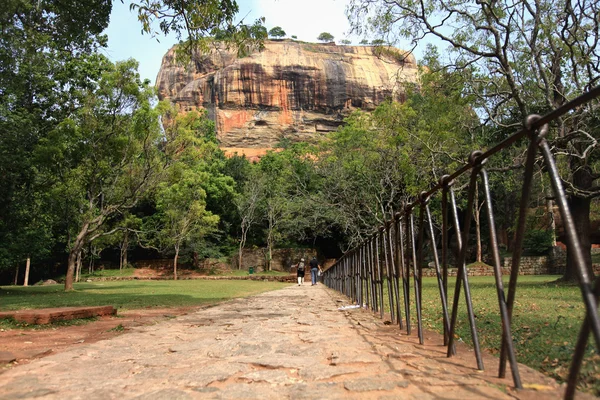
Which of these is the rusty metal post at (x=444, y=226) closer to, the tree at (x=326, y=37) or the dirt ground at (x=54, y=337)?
the dirt ground at (x=54, y=337)

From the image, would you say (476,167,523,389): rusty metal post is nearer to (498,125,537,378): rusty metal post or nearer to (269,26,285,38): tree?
(498,125,537,378): rusty metal post

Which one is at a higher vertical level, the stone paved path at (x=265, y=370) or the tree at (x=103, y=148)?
the tree at (x=103, y=148)

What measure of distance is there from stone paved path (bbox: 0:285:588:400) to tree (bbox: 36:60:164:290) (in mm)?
12208

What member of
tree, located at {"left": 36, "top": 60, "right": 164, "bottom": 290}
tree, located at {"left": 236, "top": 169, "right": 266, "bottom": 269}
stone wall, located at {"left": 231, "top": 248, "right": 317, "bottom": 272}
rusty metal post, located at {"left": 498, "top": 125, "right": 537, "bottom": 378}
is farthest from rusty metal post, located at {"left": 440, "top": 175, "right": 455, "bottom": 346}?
stone wall, located at {"left": 231, "top": 248, "right": 317, "bottom": 272}

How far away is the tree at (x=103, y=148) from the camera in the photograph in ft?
48.2

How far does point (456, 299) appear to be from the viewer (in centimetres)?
282

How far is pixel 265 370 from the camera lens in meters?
2.71

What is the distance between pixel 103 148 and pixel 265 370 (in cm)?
1473

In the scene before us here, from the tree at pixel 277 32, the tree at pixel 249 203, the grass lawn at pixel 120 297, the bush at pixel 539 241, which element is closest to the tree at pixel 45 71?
the grass lawn at pixel 120 297

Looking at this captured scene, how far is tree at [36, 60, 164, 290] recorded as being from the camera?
48.2ft

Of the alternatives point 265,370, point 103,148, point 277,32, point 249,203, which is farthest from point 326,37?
point 265,370

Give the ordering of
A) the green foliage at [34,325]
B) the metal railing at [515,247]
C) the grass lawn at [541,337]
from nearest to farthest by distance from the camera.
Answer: the metal railing at [515,247] → the grass lawn at [541,337] → the green foliage at [34,325]

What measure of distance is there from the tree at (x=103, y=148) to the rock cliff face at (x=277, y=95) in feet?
136

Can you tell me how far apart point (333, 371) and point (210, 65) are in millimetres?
65404
